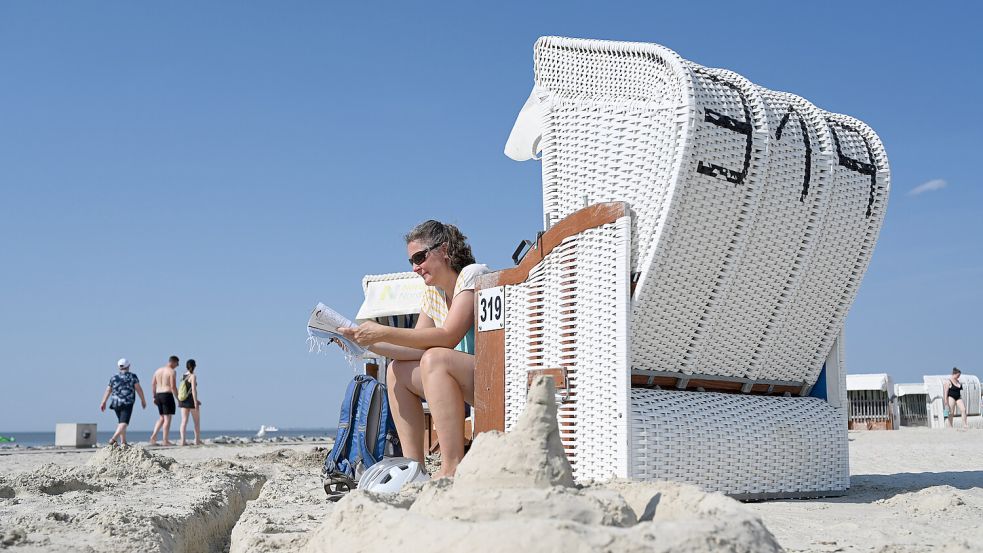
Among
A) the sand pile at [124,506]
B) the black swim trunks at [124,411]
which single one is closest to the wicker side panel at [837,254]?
the sand pile at [124,506]

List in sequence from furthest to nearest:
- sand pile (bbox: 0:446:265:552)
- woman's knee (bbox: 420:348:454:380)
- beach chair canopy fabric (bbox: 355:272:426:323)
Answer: beach chair canopy fabric (bbox: 355:272:426:323)
woman's knee (bbox: 420:348:454:380)
sand pile (bbox: 0:446:265:552)

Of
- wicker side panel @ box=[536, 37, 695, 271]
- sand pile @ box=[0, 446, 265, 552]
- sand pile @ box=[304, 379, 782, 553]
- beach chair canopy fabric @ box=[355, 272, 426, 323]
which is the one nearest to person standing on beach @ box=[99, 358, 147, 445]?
beach chair canopy fabric @ box=[355, 272, 426, 323]

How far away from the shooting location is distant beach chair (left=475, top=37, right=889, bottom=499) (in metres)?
3.88

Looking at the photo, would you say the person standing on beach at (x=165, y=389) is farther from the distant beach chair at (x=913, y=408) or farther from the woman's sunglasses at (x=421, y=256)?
the distant beach chair at (x=913, y=408)

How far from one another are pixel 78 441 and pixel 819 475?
555 inches

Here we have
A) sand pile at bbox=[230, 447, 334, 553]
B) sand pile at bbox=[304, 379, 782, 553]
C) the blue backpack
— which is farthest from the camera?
the blue backpack

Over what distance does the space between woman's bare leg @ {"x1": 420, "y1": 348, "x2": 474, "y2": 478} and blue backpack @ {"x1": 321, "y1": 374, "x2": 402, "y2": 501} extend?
0.45 m

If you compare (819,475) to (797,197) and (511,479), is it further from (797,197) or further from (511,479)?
(511,479)

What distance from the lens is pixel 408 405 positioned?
4.39 metres

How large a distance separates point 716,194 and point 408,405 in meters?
1.93

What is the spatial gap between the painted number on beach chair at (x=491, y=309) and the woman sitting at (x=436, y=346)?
6cm

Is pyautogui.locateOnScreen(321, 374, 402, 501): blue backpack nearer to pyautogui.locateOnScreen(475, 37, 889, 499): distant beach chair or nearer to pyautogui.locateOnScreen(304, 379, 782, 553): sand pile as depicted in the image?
pyautogui.locateOnScreen(475, 37, 889, 499): distant beach chair

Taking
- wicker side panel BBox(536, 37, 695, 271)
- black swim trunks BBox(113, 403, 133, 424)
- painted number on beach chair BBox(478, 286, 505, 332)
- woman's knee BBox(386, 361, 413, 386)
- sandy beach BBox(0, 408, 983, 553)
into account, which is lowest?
black swim trunks BBox(113, 403, 133, 424)

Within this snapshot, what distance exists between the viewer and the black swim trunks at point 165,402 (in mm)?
13984
